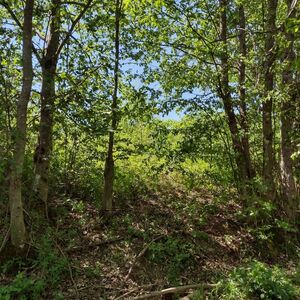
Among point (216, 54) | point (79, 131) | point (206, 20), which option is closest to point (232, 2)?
point (206, 20)

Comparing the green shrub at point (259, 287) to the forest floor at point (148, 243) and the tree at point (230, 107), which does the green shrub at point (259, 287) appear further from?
the tree at point (230, 107)

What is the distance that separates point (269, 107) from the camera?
6.47 meters

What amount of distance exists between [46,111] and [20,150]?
945 millimetres

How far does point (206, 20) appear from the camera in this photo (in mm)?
6438

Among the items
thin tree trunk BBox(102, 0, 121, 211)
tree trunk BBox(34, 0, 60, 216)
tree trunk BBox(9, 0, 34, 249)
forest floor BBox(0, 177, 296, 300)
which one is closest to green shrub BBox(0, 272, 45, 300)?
forest floor BBox(0, 177, 296, 300)

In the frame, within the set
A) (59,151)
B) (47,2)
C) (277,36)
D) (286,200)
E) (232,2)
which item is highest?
(232,2)

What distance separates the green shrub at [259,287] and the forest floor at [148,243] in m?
0.65

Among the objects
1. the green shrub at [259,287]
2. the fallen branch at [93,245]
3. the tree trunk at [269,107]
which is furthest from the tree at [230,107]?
the fallen branch at [93,245]

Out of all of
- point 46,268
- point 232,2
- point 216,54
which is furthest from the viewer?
point 232,2

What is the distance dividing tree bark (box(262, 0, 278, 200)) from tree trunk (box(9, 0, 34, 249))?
13.0ft

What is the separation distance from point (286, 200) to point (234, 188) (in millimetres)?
1019

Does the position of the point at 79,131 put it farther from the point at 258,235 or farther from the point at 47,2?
the point at 258,235

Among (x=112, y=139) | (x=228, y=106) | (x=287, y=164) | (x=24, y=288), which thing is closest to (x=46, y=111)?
(x=112, y=139)

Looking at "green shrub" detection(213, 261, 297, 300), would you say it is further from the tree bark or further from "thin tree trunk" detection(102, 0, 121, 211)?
"thin tree trunk" detection(102, 0, 121, 211)
